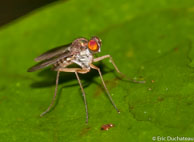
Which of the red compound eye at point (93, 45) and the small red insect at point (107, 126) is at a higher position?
the red compound eye at point (93, 45)

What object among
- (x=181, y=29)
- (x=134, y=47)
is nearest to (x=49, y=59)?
(x=134, y=47)

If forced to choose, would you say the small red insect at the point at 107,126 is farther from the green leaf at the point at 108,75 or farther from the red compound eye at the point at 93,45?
the red compound eye at the point at 93,45

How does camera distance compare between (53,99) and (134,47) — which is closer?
(53,99)

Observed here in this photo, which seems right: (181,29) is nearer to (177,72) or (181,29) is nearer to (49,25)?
(177,72)

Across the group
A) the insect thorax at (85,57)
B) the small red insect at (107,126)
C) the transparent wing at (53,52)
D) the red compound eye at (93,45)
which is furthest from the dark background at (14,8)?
the small red insect at (107,126)

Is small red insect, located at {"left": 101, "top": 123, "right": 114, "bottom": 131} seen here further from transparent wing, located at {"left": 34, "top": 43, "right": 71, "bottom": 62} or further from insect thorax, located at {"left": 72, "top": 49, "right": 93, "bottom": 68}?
transparent wing, located at {"left": 34, "top": 43, "right": 71, "bottom": 62}

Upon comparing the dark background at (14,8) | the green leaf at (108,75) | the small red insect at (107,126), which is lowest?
the small red insect at (107,126)

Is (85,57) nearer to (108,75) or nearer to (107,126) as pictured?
(108,75)

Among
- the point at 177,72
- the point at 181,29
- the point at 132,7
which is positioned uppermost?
the point at 132,7

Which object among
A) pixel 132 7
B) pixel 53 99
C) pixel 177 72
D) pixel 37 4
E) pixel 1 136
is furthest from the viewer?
pixel 37 4
